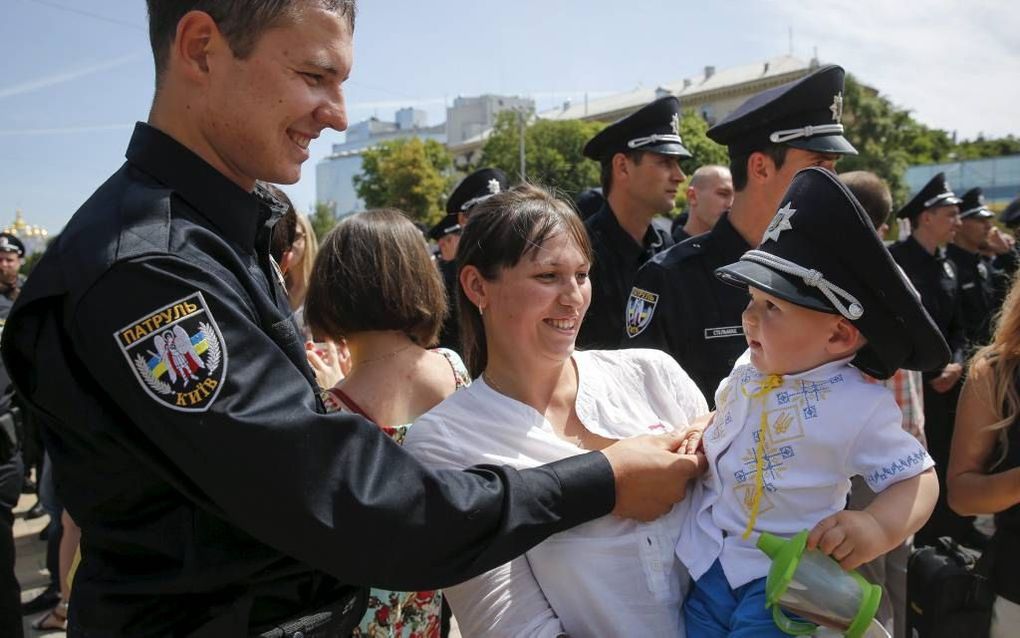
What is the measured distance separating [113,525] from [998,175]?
54.4 metres

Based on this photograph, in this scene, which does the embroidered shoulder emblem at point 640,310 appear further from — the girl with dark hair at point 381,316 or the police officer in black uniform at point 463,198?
the police officer in black uniform at point 463,198

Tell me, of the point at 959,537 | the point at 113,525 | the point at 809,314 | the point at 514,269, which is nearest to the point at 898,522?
the point at 809,314

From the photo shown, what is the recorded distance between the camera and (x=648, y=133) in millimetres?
4629

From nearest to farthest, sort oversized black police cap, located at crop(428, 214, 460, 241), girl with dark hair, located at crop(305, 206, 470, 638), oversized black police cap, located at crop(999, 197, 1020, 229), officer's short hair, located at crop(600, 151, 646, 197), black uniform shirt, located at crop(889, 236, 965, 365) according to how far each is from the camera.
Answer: girl with dark hair, located at crop(305, 206, 470, 638)
officer's short hair, located at crop(600, 151, 646, 197)
black uniform shirt, located at crop(889, 236, 965, 365)
oversized black police cap, located at crop(428, 214, 460, 241)
oversized black police cap, located at crop(999, 197, 1020, 229)

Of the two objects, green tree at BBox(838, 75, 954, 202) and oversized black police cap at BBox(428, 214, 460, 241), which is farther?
green tree at BBox(838, 75, 954, 202)

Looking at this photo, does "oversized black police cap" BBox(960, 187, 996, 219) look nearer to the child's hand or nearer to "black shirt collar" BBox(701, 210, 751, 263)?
"black shirt collar" BBox(701, 210, 751, 263)

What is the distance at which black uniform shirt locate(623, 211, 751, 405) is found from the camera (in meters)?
3.05

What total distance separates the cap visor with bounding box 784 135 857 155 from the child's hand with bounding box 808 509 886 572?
1.91 metres

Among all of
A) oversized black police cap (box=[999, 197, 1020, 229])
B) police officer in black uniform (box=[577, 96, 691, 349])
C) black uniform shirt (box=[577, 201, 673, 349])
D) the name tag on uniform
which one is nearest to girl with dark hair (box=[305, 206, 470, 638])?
the name tag on uniform

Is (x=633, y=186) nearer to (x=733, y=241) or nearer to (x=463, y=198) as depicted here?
(x=733, y=241)

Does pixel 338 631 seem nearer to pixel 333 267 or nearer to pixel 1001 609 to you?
pixel 333 267

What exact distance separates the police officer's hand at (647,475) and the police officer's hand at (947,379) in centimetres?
443

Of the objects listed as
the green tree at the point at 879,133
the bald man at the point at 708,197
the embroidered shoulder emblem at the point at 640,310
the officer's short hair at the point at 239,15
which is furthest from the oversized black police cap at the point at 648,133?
the green tree at the point at 879,133

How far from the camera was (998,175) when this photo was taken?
46156mm
